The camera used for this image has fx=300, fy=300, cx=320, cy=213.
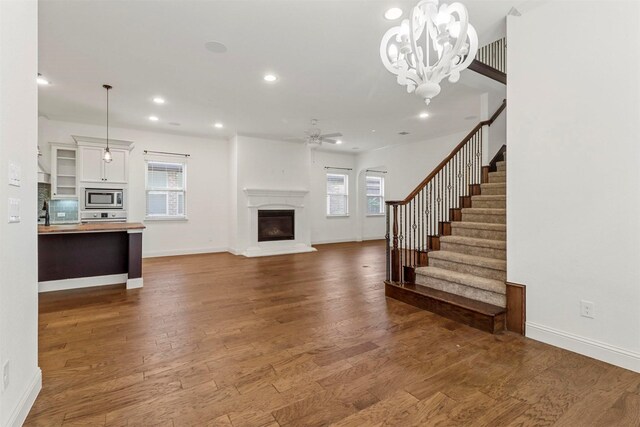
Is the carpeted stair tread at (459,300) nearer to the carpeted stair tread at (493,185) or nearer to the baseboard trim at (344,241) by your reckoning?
the carpeted stair tread at (493,185)

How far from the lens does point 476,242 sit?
146 inches

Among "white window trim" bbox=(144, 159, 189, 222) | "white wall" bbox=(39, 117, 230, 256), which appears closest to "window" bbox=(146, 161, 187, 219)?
"white window trim" bbox=(144, 159, 189, 222)

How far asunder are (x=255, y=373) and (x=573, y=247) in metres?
2.68

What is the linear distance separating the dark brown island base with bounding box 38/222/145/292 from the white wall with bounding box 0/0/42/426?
8.80ft

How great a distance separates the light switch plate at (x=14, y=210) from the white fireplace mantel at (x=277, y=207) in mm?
5608

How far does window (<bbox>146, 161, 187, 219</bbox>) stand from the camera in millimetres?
7059

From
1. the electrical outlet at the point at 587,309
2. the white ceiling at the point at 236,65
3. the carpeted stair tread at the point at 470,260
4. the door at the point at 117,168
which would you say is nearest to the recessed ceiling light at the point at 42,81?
the white ceiling at the point at 236,65

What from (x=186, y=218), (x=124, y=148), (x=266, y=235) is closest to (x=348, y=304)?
(x=266, y=235)

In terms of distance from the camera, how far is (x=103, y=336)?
9.02 feet

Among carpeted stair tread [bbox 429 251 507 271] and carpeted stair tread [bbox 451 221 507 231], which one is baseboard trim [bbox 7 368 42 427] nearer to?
carpeted stair tread [bbox 429 251 507 271]

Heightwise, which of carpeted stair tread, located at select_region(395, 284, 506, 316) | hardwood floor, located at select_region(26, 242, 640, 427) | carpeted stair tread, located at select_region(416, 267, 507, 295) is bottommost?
hardwood floor, located at select_region(26, 242, 640, 427)

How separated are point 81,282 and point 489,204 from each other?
619 centimetres

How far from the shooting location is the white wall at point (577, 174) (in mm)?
2164

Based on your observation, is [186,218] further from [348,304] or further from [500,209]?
[500,209]
